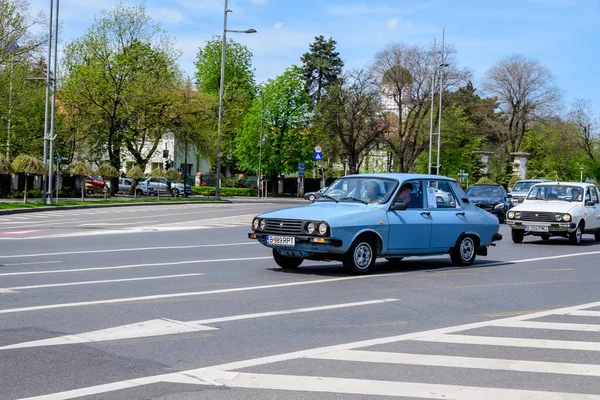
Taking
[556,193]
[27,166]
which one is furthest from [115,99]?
[556,193]

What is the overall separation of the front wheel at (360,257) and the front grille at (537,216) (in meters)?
10.3

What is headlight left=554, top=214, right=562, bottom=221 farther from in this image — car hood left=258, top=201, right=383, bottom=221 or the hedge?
→ the hedge

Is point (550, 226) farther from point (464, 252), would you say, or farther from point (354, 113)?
point (354, 113)

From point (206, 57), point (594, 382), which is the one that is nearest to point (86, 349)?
point (594, 382)

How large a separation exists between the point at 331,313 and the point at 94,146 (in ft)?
173

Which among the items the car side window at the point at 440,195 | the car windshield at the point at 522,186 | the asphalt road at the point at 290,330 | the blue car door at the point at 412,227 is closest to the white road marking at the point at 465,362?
the asphalt road at the point at 290,330

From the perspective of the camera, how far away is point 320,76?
98188 millimetres

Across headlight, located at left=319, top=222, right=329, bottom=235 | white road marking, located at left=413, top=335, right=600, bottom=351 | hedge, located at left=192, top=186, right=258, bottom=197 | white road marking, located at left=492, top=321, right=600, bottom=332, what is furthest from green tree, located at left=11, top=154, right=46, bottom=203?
white road marking, located at left=413, top=335, right=600, bottom=351

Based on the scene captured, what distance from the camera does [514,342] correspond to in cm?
766

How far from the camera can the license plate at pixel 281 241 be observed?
12.6 m

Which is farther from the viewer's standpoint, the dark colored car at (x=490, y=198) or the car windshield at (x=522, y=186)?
the car windshield at (x=522, y=186)

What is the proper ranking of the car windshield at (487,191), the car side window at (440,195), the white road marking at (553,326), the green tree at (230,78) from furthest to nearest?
the green tree at (230,78) < the car windshield at (487,191) < the car side window at (440,195) < the white road marking at (553,326)

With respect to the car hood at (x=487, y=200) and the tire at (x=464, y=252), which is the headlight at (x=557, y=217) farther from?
the car hood at (x=487, y=200)

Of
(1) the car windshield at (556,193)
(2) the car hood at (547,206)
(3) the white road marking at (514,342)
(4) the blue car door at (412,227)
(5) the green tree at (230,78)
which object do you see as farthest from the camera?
(5) the green tree at (230,78)
